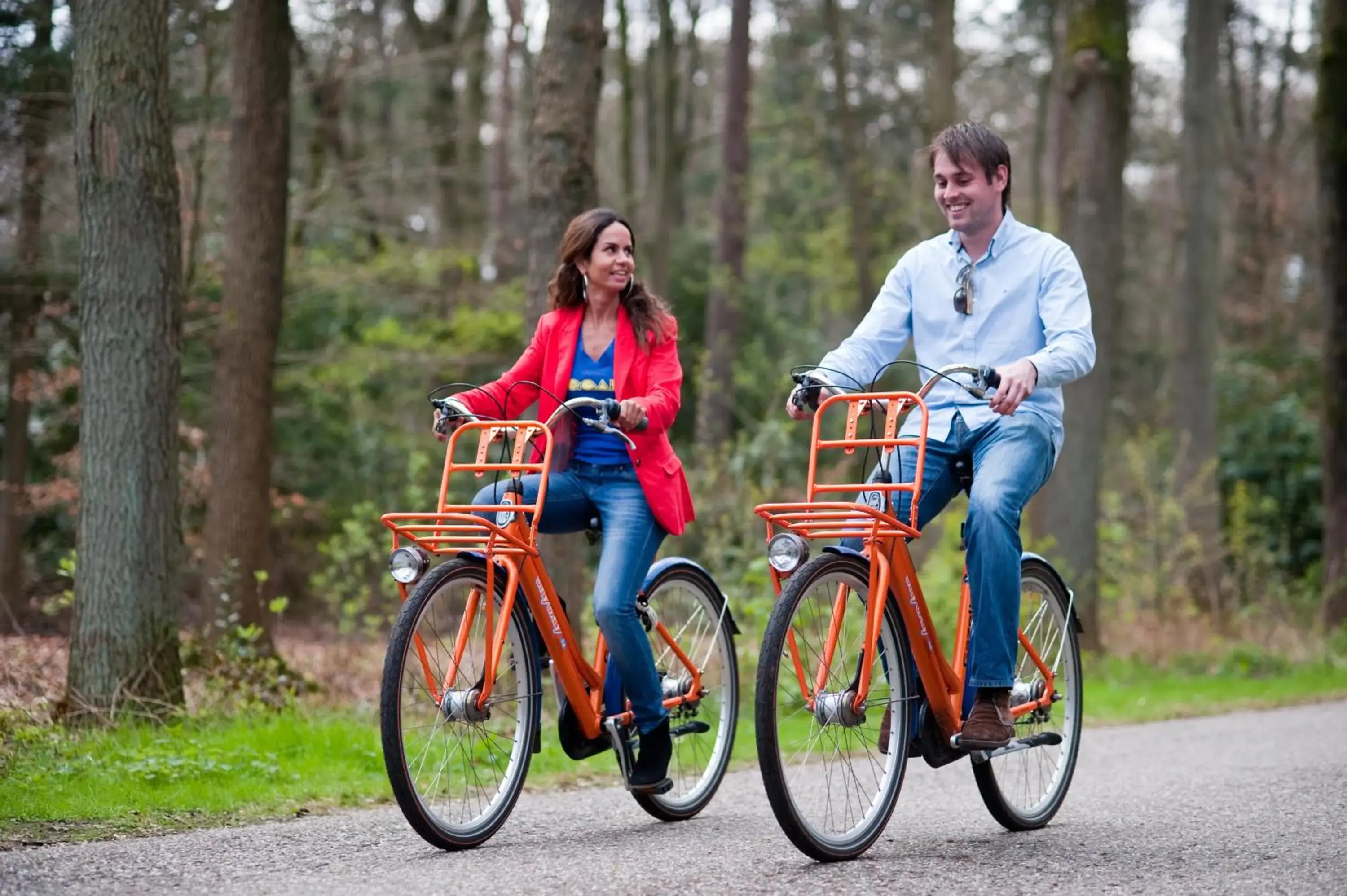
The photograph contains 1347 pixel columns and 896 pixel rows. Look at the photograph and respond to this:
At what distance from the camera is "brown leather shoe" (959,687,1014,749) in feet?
16.5

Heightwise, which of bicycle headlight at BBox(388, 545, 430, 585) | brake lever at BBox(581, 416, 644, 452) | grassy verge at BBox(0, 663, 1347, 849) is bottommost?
grassy verge at BBox(0, 663, 1347, 849)

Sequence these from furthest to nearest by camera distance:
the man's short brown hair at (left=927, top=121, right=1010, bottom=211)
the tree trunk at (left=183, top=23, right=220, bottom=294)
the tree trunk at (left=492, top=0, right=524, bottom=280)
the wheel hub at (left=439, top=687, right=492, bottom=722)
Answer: the tree trunk at (left=492, top=0, right=524, bottom=280), the tree trunk at (left=183, top=23, right=220, bottom=294), the man's short brown hair at (left=927, top=121, right=1010, bottom=211), the wheel hub at (left=439, top=687, right=492, bottom=722)

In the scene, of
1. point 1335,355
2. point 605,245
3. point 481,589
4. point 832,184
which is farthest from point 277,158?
point 832,184

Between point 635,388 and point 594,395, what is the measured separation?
0.15 m

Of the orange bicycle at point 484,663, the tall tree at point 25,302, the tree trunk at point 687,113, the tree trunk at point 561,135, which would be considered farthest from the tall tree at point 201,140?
the tree trunk at point 687,113

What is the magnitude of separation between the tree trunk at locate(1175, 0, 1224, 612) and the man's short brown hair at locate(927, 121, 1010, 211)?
15.5 m

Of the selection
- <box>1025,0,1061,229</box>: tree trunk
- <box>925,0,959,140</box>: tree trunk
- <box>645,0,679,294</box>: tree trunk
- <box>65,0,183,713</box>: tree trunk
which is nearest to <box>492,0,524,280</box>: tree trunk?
<box>645,0,679,294</box>: tree trunk

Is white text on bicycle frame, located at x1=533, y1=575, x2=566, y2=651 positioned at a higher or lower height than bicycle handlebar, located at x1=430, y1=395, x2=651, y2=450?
lower

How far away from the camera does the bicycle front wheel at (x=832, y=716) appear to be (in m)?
4.55

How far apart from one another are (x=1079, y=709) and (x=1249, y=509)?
40.0ft

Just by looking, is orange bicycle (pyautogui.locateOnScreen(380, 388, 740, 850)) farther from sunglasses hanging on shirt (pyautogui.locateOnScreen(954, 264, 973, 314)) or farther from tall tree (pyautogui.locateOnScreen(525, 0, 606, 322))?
tall tree (pyautogui.locateOnScreen(525, 0, 606, 322))

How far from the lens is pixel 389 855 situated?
16.1 ft

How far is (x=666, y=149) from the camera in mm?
23406

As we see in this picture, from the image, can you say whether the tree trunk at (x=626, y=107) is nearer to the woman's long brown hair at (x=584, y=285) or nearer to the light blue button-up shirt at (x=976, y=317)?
the woman's long brown hair at (x=584, y=285)
